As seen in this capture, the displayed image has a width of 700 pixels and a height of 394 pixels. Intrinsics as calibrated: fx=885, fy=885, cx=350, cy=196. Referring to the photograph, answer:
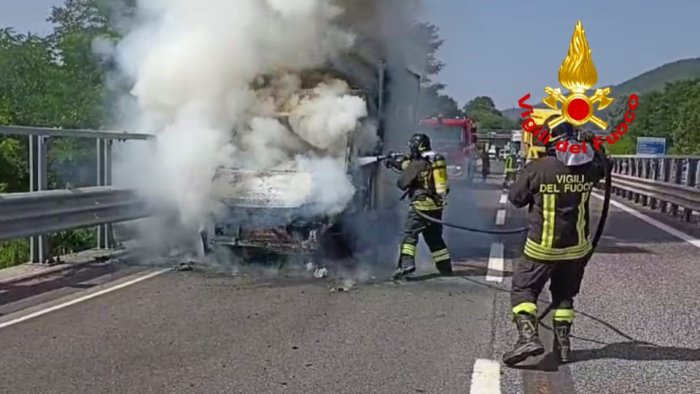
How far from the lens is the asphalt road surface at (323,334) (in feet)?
17.8

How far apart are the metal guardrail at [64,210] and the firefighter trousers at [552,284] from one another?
479 centimetres

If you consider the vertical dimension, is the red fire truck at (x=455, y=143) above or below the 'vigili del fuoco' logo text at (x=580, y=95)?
below

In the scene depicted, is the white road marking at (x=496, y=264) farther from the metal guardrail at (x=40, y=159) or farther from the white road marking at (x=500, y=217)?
the metal guardrail at (x=40, y=159)

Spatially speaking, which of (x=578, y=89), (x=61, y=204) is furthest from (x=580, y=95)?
(x=61, y=204)

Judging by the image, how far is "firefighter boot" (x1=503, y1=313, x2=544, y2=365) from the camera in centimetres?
569

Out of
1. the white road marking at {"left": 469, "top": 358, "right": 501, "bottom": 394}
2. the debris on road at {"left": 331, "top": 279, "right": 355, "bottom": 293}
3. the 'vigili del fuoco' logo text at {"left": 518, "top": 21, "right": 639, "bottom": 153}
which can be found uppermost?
the 'vigili del fuoco' logo text at {"left": 518, "top": 21, "right": 639, "bottom": 153}

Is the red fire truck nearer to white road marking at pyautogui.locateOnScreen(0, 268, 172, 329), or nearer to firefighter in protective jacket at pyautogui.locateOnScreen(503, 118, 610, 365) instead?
white road marking at pyautogui.locateOnScreen(0, 268, 172, 329)

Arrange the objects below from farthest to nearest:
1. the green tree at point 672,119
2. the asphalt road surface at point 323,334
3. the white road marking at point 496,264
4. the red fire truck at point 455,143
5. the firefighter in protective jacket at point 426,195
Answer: the green tree at point 672,119, the red fire truck at point 455,143, the firefighter in protective jacket at point 426,195, the white road marking at point 496,264, the asphalt road surface at point 323,334

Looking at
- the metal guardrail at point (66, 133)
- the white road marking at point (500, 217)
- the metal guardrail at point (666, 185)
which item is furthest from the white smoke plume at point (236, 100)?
the metal guardrail at point (666, 185)

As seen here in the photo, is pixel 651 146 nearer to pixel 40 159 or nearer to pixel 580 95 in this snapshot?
pixel 40 159

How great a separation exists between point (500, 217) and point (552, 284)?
10.9 metres

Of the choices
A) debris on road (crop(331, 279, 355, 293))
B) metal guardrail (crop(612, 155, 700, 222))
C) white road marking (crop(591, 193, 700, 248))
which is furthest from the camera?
metal guardrail (crop(612, 155, 700, 222))

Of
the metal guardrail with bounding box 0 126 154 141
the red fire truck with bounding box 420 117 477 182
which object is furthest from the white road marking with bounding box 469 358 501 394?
the red fire truck with bounding box 420 117 477 182

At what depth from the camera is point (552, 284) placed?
605 cm
